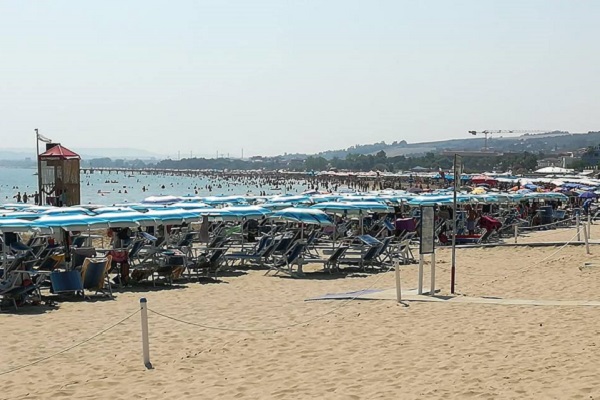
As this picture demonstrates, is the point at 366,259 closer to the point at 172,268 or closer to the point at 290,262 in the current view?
the point at 290,262

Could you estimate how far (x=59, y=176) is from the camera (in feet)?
97.7

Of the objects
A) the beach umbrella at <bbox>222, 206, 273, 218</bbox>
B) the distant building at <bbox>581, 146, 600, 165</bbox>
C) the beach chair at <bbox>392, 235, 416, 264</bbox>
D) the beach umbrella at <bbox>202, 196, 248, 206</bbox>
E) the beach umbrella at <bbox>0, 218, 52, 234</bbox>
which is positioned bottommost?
the beach chair at <bbox>392, 235, 416, 264</bbox>

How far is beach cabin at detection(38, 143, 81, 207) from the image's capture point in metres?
29.7

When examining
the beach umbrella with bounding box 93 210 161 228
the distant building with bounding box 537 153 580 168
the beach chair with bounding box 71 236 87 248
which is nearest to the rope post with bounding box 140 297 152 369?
the beach umbrella with bounding box 93 210 161 228

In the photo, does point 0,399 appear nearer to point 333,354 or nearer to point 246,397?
point 246,397

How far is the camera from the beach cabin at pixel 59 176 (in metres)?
29.7

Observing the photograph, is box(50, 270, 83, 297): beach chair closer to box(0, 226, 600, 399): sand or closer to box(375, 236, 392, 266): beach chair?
box(0, 226, 600, 399): sand

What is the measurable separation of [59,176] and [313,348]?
77.3 ft

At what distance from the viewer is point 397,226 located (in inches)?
848

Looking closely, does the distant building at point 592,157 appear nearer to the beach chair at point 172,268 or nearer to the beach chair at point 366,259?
the beach chair at point 366,259

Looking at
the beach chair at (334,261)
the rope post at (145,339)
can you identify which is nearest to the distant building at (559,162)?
the beach chair at (334,261)

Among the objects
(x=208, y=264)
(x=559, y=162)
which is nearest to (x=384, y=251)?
(x=208, y=264)

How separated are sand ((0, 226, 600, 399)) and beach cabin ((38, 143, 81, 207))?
18197mm

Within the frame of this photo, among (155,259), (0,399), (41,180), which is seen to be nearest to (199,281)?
(155,259)
